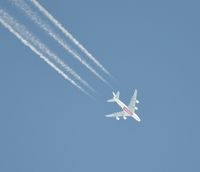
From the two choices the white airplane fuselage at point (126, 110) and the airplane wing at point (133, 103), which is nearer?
the white airplane fuselage at point (126, 110)

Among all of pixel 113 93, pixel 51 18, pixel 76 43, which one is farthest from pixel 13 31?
pixel 113 93

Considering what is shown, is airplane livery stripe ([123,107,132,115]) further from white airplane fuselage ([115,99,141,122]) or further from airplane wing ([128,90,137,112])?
airplane wing ([128,90,137,112])

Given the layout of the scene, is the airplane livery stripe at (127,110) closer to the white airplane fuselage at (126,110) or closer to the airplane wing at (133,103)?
the white airplane fuselage at (126,110)

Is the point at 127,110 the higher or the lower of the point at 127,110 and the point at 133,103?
the lower

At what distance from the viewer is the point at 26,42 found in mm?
49375

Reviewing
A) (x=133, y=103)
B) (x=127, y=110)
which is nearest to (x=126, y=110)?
(x=127, y=110)

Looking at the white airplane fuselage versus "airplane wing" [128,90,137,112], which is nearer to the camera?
the white airplane fuselage

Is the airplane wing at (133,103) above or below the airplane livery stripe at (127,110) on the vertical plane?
above

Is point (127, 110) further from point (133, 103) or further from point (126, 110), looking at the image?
point (133, 103)

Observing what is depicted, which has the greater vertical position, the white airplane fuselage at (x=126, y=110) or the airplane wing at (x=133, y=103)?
the airplane wing at (x=133, y=103)

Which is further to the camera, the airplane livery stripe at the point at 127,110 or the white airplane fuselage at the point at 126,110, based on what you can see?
the airplane livery stripe at the point at 127,110

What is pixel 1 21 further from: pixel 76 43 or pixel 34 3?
pixel 76 43

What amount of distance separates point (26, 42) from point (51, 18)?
3.62m

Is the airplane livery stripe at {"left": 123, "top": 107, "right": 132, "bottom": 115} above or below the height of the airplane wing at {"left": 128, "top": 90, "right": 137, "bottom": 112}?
below
